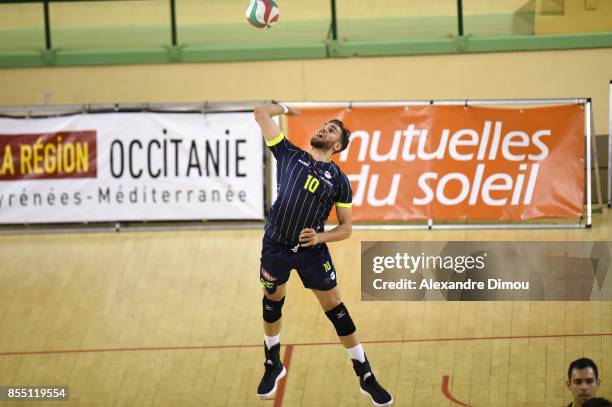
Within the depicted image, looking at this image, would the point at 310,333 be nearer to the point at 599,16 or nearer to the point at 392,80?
the point at 392,80

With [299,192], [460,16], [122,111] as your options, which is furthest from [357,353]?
[460,16]

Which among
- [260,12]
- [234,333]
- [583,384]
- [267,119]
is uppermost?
[260,12]

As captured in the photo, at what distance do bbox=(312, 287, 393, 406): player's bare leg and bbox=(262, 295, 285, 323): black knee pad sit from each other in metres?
0.37

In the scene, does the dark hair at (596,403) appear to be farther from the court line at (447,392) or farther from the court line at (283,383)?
the court line at (283,383)

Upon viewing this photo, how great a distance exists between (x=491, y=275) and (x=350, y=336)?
10.3 ft

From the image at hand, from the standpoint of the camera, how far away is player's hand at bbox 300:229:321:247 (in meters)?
7.73

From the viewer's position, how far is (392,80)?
Result: 13.5 m

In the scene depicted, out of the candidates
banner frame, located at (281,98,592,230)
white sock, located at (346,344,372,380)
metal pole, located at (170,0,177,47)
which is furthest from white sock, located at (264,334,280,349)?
metal pole, located at (170,0,177,47)

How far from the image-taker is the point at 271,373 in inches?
334

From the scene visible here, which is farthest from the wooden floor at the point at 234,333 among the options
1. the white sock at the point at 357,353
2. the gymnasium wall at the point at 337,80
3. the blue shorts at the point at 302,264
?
the gymnasium wall at the point at 337,80

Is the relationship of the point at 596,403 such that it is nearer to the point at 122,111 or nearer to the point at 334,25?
the point at 122,111

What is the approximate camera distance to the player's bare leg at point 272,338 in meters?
8.36

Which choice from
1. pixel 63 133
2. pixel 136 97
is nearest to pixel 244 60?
pixel 136 97

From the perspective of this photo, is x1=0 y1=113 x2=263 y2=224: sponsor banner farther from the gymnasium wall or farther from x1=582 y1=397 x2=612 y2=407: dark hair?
x1=582 y1=397 x2=612 y2=407: dark hair
